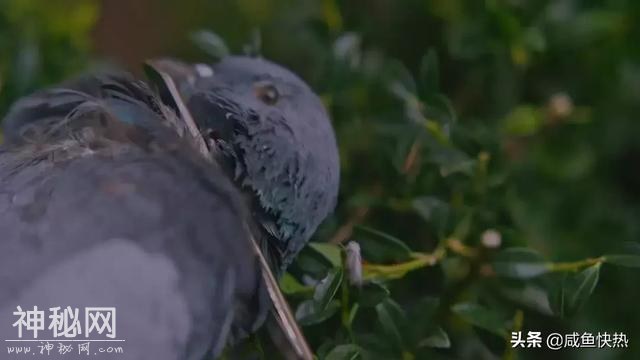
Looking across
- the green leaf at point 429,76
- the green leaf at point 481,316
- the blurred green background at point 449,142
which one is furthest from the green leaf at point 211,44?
the green leaf at point 481,316

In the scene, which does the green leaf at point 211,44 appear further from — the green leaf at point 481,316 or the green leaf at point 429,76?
the green leaf at point 481,316

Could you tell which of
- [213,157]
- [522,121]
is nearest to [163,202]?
[213,157]

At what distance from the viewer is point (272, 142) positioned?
68 centimetres

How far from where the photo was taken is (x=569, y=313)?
67 centimetres

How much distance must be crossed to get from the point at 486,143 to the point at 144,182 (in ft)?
0.78

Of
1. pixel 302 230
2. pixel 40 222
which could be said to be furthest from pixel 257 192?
pixel 40 222

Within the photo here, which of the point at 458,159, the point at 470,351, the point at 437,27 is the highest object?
the point at 437,27

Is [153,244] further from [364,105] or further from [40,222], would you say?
[364,105]

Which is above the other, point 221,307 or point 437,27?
point 437,27

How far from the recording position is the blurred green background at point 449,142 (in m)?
0.68

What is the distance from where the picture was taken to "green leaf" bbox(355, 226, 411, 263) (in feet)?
2.22

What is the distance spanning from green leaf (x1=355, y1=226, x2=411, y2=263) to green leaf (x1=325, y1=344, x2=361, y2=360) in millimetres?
64

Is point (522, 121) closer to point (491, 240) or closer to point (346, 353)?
point (491, 240)

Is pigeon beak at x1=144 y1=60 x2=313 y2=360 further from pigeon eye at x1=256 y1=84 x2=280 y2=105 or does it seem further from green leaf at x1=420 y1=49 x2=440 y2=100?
green leaf at x1=420 y1=49 x2=440 y2=100
